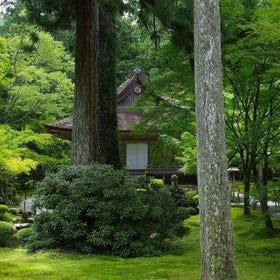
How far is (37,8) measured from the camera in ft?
36.6

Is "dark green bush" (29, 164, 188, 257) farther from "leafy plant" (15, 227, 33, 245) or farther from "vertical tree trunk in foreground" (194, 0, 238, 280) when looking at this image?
"vertical tree trunk in foreground" (194, 0, 238, 280)

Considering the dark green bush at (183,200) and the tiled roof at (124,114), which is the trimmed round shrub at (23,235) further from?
the tiled roof at (124,114)

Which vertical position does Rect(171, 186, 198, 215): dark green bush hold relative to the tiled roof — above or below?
below

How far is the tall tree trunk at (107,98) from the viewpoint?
12.4 metres

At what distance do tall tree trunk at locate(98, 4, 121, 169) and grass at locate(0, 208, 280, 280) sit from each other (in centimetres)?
348

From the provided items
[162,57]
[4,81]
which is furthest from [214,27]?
[4,81]

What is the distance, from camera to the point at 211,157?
520 centimetres

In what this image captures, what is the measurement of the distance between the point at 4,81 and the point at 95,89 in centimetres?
521

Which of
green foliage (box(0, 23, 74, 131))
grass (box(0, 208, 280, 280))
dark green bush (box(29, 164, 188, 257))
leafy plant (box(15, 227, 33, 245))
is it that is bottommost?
grass (box(0, 208, 280, 280))

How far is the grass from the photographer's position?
22.5 ft

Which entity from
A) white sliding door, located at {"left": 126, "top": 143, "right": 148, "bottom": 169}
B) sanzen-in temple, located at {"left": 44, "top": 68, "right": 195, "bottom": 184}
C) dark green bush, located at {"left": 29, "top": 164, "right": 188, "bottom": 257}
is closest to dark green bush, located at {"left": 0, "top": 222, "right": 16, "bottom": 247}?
dark green bush, located at {"left": 29, "top": 164, "right": 188, "bottom": 257}

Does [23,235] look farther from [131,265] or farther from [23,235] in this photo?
[131,265]

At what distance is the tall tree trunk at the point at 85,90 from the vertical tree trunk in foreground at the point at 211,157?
16.6 feet

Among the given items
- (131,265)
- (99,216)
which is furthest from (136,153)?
(131,265)
